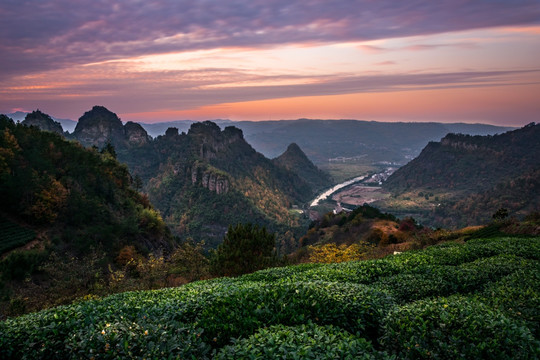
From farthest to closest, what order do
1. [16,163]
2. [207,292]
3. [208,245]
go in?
[208,245] < [16,163] < [207,292]

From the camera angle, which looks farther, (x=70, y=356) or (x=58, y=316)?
(x=58, y=316)

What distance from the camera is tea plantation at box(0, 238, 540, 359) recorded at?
25.8 feet

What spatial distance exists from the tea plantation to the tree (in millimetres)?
15040

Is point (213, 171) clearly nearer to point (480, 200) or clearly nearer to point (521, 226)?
point (480, 200)

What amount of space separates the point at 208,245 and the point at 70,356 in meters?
120

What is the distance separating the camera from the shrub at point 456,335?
7816 mm

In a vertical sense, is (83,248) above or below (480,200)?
above

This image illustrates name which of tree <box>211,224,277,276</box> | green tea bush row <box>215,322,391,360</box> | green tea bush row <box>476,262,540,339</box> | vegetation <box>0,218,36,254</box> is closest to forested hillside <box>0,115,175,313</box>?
vegetation <box>0,218,36,254</box>

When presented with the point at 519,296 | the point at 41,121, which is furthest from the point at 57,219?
A: the point at 41,121

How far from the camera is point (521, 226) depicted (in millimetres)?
39312

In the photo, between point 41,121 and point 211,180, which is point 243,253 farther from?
point 41,121

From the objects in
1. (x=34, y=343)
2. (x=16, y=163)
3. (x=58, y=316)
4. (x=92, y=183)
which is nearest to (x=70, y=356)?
(x=34, y=343)

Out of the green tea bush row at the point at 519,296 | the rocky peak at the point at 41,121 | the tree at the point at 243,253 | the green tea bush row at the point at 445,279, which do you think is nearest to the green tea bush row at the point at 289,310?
the green tea bush row at the point at 445,279

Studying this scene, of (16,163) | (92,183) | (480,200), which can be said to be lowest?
(480,200)
